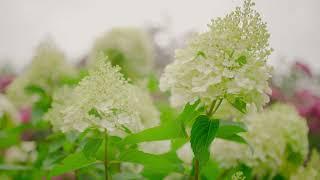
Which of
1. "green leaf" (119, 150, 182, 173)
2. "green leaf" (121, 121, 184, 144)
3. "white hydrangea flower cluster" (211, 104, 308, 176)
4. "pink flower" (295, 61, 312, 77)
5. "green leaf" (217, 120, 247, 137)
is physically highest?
"pink flower" (295, 61, 312, 77)

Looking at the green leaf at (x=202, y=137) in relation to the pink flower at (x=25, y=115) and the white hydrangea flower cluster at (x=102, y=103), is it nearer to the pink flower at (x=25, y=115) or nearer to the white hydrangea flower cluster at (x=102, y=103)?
the white hydrangea flower cluster at (x=102, y=103)

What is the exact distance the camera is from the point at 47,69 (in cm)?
270

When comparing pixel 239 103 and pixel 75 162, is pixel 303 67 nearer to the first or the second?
pixel 239 103

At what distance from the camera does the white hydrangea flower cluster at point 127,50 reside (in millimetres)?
2816

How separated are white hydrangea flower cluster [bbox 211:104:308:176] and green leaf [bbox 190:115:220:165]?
30.9 inches

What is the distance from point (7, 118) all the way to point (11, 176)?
0.39 metres

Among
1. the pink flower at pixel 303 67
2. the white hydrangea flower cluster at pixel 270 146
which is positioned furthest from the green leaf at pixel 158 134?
the pink flower at pixel 303 67

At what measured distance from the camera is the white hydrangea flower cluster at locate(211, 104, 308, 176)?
7.00 ft

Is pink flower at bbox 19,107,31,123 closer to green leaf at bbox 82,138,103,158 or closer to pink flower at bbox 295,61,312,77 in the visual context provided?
pink flower at bbox 295,61,312,77

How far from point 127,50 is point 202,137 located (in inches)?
61.2

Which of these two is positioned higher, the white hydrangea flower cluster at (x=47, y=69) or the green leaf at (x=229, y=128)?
the white hydrangea flower cluster at (x=47, y=69)

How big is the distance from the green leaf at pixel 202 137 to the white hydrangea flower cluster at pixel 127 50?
1381 mm

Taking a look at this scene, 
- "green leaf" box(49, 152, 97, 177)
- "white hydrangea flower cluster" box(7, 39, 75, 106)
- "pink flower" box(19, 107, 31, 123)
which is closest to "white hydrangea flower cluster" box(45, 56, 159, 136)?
"green leaf" box(49, 152, 97, 177)

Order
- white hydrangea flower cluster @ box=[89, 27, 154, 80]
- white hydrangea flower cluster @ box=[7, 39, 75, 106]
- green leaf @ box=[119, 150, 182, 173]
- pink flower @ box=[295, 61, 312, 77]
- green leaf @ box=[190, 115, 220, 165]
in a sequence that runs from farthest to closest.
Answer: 1. pink flower @ box=[295, 61, 312, 77]
2. white hydrangea flower cluster @ box=[89, 27, 154, 80]
3. white hydrangea flower cluster @ box=[7, 39, 75, 106]
4. green leaf @ box=[119, 150, 182, 173]
5. green leaf @ box=[190, 115, 220, 165]
